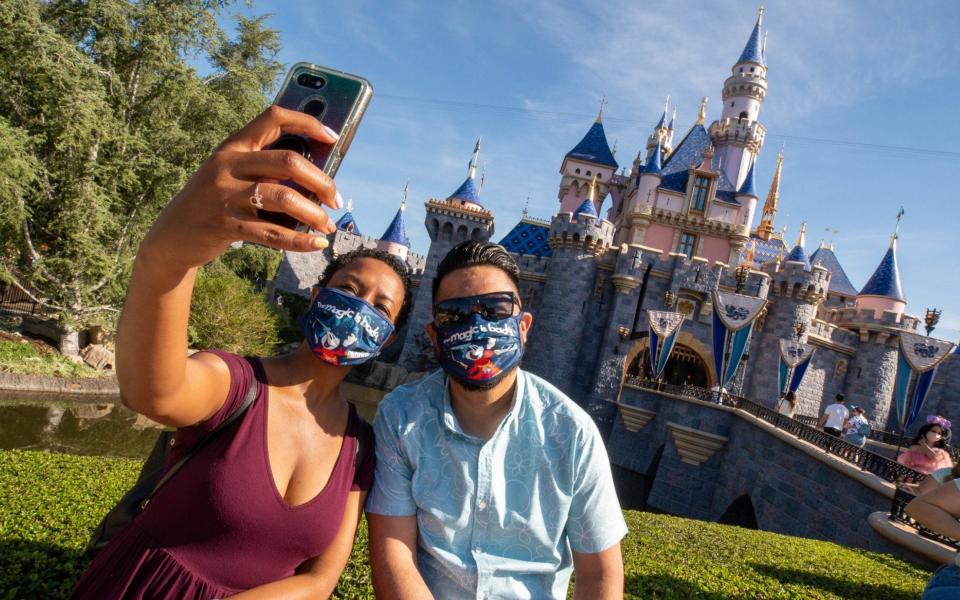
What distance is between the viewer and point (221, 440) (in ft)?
5.28

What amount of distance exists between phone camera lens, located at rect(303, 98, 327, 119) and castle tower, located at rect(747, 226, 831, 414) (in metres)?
21.9

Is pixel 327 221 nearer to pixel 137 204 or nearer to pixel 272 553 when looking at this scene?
pixel 272 553

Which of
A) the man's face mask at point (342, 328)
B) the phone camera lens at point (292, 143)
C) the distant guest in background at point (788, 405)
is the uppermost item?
the phone camera lens at point (292, 143)

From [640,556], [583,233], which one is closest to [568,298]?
[583,233]

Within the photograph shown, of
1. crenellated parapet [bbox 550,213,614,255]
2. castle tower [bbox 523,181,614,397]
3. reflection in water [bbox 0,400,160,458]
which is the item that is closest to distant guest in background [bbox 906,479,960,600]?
reflection in water [bbox 0,400,160,458]

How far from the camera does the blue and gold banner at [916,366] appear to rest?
13.2 metres

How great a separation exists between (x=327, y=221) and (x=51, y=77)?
13.8 meters

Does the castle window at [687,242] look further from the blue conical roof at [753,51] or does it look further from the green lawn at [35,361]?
the green lawn at [35,361]

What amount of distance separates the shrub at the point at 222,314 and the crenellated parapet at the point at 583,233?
11492 mm

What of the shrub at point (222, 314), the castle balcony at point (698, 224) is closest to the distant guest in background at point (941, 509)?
the shrub at point (222, 314)

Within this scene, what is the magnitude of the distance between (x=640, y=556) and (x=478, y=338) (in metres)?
3.33

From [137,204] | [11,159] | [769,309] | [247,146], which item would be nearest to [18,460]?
[247,146]

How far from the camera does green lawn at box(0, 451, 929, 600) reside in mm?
2821

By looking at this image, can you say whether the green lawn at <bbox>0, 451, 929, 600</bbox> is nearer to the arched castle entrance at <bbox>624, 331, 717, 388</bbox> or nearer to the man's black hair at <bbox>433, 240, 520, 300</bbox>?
the man's black hair at <bbox>433, 240, 520, 300</bbox>
